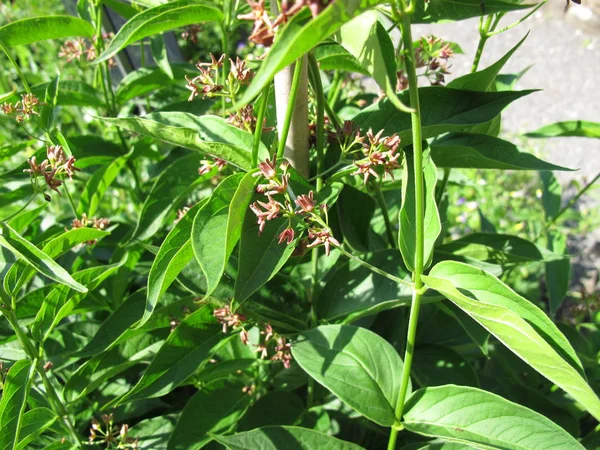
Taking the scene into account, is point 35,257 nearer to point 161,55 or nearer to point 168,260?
point 168,260

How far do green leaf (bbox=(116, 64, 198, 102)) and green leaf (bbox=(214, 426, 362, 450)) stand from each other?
2.68ft

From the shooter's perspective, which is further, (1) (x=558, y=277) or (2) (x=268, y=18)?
(1) (x=558, y=277)

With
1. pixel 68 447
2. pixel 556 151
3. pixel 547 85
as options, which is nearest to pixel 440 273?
pixel 68 447

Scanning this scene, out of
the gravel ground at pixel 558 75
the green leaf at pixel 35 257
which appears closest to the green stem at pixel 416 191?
the green leaf at pixel 35 257

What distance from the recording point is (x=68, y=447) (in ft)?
3.64

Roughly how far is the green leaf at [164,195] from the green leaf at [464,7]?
562 millimetres

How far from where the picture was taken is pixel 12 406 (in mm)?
916

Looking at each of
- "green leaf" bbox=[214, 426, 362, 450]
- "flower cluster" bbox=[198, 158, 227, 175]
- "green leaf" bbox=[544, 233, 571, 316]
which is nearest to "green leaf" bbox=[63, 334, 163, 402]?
"green leaf" bbox=[214, 426, 362, 450]

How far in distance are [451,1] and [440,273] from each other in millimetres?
395

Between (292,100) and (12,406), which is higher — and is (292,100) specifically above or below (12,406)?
above

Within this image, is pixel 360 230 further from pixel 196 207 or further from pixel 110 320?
pixel 110 320

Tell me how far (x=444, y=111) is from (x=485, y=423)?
50cm

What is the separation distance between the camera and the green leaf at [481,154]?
0.97 meters

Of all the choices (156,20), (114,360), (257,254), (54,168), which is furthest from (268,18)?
(114,360)
